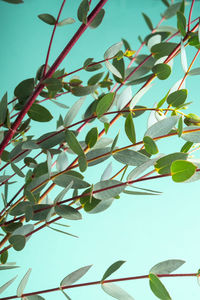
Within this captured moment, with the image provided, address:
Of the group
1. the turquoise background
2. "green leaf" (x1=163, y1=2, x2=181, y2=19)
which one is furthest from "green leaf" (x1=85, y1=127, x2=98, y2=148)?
the turquoise background

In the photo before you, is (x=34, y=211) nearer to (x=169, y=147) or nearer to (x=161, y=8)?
(x=169, y=147)

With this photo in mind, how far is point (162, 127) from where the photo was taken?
249mm

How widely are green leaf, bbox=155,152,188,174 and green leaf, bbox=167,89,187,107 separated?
0.04 metres

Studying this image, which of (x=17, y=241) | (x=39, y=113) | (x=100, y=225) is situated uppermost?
(x=39, y=113)

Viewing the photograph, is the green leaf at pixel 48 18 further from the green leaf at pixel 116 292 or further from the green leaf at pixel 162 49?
the green leaf at pixel 116 292

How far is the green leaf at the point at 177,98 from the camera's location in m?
0.27

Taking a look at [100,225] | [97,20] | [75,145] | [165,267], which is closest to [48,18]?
[97,20]

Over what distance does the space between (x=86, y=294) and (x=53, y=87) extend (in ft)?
3.16

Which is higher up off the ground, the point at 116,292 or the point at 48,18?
the point at 48,18

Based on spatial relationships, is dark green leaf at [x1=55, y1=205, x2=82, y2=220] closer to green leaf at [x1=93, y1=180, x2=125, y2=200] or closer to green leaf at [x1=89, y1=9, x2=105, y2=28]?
green leaf at [x1=93, y1=180, x2=125, y2=200]

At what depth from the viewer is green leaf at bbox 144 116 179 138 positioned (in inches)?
9.7

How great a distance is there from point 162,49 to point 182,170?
14cm

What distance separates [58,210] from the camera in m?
0.28

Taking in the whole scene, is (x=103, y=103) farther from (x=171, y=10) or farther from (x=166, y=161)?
(x=171, y=10)
